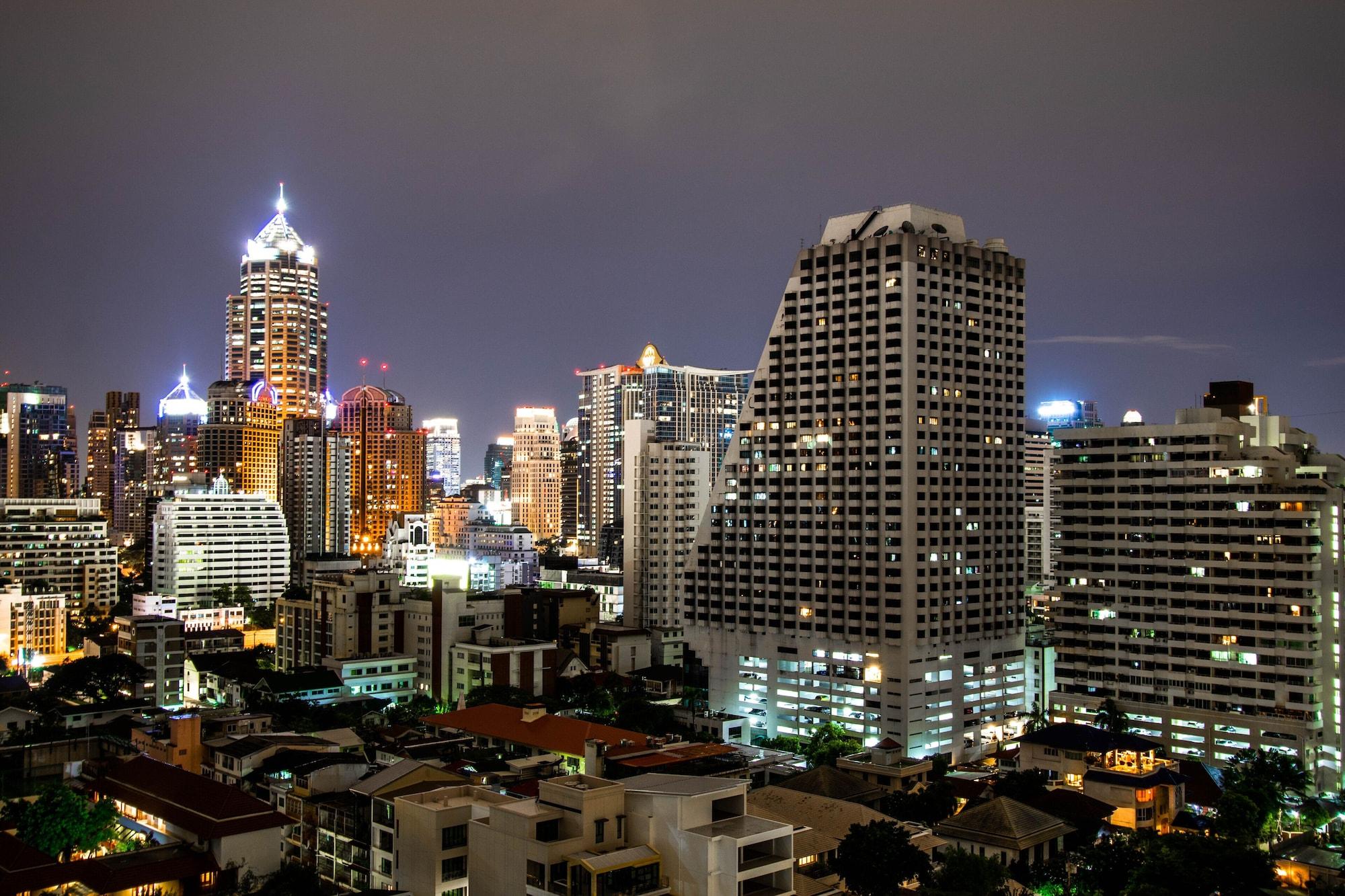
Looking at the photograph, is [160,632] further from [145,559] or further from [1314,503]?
[145,559]

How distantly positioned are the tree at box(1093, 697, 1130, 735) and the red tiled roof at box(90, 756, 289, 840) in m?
45.9

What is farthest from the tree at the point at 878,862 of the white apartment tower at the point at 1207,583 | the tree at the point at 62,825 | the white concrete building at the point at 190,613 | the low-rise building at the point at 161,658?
the white concrete building at the point at 190,613

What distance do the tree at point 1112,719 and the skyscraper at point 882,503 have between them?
8943 millimetres

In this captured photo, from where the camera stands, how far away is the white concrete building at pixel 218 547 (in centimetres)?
13988

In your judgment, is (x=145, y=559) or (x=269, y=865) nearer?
(x=269, y=865)

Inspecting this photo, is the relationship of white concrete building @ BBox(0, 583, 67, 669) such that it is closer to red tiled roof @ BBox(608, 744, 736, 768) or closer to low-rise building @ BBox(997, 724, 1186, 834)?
red tiled roof @ BBox(608, 744, 736, 768)

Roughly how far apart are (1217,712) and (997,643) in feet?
48.3

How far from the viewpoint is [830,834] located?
5212 centimetres

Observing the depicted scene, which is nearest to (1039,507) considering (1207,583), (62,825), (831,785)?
(1207,583)

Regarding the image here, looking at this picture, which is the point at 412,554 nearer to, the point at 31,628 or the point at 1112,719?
the point at 31,628

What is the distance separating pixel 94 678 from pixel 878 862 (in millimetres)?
61958

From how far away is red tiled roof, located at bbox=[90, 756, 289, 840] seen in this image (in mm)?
50031

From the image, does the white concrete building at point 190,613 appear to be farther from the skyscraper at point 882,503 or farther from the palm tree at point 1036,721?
the palm tree at point 1036,721

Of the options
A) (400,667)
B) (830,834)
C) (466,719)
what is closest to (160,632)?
(400,667)
